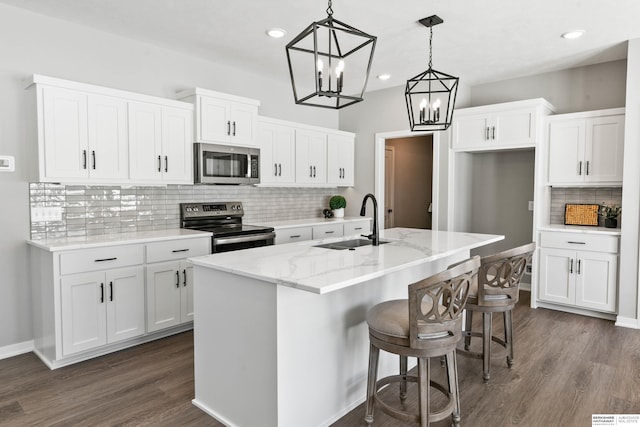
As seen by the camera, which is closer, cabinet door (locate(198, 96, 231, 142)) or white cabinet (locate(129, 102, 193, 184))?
white cabinet (locate(129, 102, 193, 184))

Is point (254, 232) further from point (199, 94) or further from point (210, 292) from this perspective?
point (210, 292)

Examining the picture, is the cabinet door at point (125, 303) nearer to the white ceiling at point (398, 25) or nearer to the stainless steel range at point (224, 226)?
the stainless steel range at point (224, 226)

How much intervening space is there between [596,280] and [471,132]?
2.13 metres

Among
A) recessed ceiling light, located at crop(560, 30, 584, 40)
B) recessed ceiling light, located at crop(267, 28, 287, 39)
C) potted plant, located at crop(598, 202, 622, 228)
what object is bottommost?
potted plant, located at crop(598, 202, 622, 228)

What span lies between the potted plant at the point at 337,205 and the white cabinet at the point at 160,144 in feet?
7.53

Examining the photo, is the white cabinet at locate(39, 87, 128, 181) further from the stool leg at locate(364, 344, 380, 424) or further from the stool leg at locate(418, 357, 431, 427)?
the stool leg at locate(418, 357, 431, 427)

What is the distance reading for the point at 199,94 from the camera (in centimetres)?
395

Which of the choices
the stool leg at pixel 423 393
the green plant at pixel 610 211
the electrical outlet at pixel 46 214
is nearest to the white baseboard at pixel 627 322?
the green plant at pixel 610 211

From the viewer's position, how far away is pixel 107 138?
11.2ft

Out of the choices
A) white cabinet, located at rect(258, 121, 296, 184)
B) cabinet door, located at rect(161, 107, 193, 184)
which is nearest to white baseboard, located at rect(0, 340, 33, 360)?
cabinet door, located at rect(161, 107, 193, 184)

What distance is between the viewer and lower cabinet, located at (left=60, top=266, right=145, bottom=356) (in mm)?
2988

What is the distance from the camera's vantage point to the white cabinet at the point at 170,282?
3441mm

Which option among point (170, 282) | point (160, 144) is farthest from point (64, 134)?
point (170, 282)

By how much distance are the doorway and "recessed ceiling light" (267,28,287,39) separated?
3548 mm
